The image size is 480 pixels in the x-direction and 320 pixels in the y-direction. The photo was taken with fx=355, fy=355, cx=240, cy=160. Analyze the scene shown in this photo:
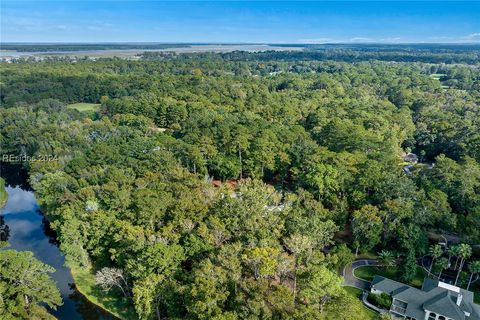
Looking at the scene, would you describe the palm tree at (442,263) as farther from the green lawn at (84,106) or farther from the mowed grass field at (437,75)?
the mowed grass field at (437,75)

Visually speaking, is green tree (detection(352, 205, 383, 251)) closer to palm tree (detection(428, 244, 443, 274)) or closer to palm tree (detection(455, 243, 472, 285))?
palm tree (detection(428, 244, 443, 274))

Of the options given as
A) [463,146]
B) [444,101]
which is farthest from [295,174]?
[444,101]

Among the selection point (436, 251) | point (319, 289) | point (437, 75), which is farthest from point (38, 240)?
point (437, 75)

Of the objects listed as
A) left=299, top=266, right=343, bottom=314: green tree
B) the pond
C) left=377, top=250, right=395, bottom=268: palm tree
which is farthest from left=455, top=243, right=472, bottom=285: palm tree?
the pond

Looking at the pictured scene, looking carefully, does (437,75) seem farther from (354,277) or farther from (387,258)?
(354,277)

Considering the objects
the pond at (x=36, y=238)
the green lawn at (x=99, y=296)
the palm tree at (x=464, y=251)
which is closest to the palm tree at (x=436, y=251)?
the palm tree at (x=464, y=251)

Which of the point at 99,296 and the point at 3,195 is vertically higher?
the point at 3,195
